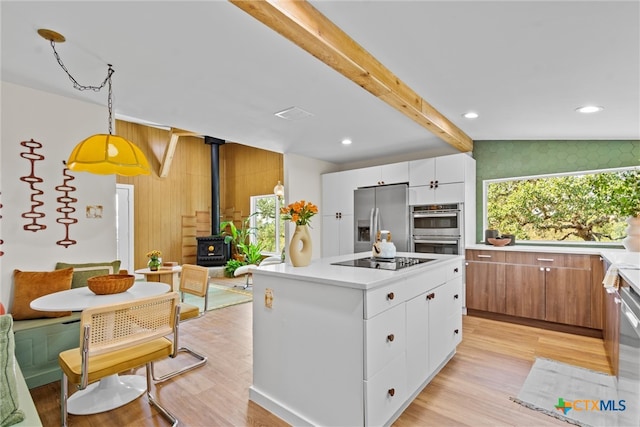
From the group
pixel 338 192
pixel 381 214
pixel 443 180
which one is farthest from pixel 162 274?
pixel 443 180

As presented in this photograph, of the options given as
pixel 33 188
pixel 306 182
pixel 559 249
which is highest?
pixel 306 182

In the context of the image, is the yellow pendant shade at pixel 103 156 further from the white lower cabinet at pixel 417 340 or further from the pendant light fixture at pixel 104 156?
the white lower cabinet at pixel 417 340

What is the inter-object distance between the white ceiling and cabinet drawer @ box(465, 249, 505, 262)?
1.55 m

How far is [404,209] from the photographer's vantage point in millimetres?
4699

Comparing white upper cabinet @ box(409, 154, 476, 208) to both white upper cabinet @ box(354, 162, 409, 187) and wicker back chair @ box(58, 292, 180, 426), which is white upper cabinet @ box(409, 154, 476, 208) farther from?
wicker back chair @ box(58, 292, 180, 426)

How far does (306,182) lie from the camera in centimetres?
561

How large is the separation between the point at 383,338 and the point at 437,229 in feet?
9.55

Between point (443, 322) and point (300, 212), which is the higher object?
point (300, 212)

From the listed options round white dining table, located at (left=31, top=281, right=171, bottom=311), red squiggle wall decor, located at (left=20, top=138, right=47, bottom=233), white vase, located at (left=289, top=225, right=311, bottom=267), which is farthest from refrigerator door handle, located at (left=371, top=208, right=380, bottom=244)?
red squiggle wall decor, located at (left=20, top=138, right=47, bottom=233)

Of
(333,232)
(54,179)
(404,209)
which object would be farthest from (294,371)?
(333,232)

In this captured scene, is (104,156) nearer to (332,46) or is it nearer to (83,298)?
(83,298)

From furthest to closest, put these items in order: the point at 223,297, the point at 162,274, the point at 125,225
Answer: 1. the point at 125,225
2. the point at 223,297
3. the point at 162,274

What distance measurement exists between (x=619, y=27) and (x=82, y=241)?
4.38m

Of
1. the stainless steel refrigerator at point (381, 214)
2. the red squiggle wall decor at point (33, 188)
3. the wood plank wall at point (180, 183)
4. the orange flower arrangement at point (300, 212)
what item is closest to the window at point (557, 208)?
Answer: the stainless steel refrigerator at point (381, 214)
